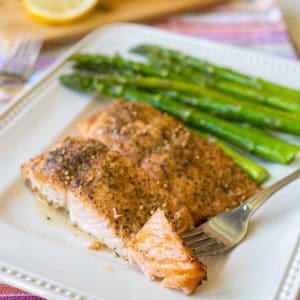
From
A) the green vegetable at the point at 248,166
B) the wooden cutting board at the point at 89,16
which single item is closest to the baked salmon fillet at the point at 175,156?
the green vegetable at the point at 248,166

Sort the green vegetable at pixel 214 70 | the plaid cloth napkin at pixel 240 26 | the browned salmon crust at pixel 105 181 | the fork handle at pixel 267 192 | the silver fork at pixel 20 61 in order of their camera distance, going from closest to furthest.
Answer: the browned salmon crust at pixel 105 181 < the fork handle at pixel 267 192 < the green vegetable at pixel 214 70 < the silver fork at pixel 20 61 < the plaid cloth napkin at pixel 240 26

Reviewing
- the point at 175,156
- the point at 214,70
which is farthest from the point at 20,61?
the point at 175,156

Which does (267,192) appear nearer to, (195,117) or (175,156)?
(175,156)

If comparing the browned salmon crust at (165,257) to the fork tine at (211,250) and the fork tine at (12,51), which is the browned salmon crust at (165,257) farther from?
the fork tine at (12,51)

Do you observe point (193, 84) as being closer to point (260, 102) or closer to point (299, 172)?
point (260, 102)

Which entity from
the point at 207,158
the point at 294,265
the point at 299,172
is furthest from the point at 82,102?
the point at 294,265

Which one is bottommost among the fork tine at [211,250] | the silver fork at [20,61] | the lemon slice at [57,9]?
the fork tine at [211,250]
